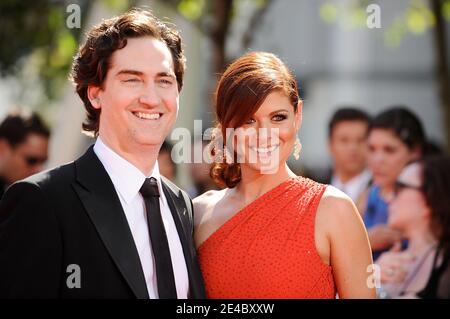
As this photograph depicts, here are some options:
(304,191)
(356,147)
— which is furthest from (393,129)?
(304,191)

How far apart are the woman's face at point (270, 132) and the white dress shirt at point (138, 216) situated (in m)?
0.50

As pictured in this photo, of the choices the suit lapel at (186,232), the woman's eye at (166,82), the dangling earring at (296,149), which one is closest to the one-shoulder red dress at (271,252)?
the suit lapel at (186,232)

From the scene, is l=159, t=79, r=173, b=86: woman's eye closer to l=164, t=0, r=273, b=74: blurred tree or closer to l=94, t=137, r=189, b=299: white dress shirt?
l=94, t=137, r=189, b=299: white dress shirt

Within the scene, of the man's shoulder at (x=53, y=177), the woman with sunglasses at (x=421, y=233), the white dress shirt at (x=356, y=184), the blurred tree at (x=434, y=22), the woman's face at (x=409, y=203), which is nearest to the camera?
the man's shoulder at (x=53, y=177)

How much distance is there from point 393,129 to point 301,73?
20.3 m

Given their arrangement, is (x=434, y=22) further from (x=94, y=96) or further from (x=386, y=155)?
(x=94, y=96)

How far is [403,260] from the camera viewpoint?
4828 millimetres

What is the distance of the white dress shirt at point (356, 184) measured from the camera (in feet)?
21.3

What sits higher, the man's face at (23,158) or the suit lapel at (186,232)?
the man's face at (23,158)

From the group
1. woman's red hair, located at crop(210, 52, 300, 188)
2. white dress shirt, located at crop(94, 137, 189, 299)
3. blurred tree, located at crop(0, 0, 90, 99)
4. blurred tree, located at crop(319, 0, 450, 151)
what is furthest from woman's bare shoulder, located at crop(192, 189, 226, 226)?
blurred tree, located at crop(319, 0, 450, 151)

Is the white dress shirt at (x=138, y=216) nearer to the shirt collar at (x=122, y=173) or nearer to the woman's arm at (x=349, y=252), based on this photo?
the shirt collar at (x=122, y=173)

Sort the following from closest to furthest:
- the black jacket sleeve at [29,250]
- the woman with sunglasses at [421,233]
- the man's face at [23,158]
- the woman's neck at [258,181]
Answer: the black jacket sleeve at [29,250], the woman's neck at [258,181], the woman with sunglasses at [421,233], the man's face at [23,158]

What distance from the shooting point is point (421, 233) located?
4930mm

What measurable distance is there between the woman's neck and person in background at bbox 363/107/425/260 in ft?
7.73
